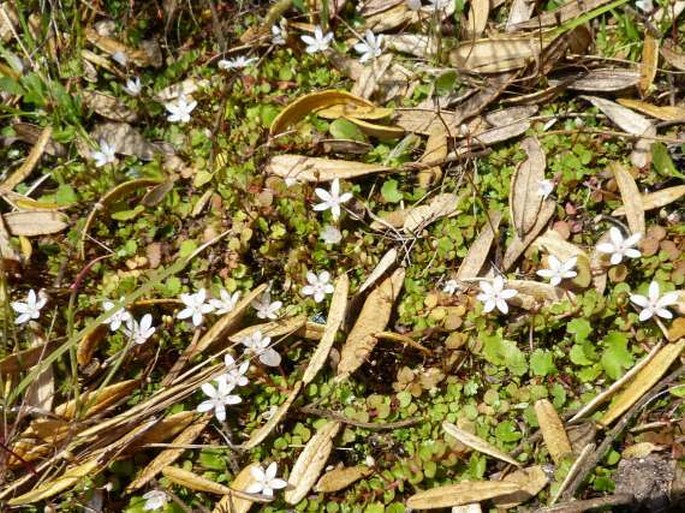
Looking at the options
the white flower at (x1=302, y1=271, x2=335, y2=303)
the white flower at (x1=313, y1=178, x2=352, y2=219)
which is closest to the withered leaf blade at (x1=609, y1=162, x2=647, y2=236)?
the white flower at (x1=313, y1=178, x2=352, y2=219)

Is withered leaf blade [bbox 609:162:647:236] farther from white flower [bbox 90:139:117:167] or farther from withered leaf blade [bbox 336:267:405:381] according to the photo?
white flower [bbox 90:139:117:167]

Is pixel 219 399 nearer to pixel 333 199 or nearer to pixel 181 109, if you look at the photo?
pixel 333 199

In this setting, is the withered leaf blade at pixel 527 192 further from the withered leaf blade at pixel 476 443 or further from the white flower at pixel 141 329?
the white flower at pixel 141 329

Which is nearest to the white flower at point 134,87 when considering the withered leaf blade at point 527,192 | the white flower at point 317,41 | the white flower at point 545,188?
the white flower at point 317,41

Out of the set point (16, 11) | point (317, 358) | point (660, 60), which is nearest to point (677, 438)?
point (317, 358)

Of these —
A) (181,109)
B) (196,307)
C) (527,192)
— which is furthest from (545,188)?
(181,109)

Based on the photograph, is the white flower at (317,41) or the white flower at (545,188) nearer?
the white flower at (545,188)
